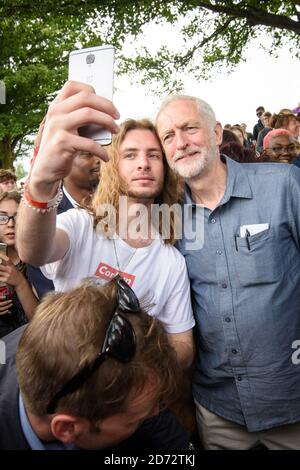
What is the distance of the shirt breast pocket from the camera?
6.07ft

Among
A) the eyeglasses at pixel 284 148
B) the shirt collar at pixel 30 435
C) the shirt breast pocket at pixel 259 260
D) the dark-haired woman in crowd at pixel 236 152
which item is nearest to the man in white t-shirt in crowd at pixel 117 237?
the shirt breast pocket at pixel 259 260

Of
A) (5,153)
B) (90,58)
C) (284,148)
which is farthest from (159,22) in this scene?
(5,153)

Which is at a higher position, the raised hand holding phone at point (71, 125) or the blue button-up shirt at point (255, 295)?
the raised hand holding phone at point (71, 125)

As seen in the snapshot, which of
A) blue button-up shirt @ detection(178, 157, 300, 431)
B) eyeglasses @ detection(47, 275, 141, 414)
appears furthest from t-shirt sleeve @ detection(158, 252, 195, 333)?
eyeglasses @ detection(47, 275, 141, 414)

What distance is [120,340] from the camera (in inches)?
45.5

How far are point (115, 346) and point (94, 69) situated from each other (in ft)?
2.51

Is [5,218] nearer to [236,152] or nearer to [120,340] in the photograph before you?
[236,152]

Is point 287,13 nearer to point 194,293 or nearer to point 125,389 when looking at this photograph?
point 194,293

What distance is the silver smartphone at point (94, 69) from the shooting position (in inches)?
47.3

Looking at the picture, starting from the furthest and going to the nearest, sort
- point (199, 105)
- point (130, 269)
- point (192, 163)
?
point (199, 105), point (192, 163), point (130, 269)

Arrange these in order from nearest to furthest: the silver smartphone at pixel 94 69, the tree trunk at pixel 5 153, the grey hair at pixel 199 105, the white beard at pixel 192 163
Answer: the silver smartphone at pixel 94 69, the white beard at pixel 192 163, the grey hair at pixel 199 105, the tree trunk at pixel 5 153

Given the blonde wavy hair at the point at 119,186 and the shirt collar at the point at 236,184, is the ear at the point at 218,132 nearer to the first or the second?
the shirt collar at the point at 236,184
